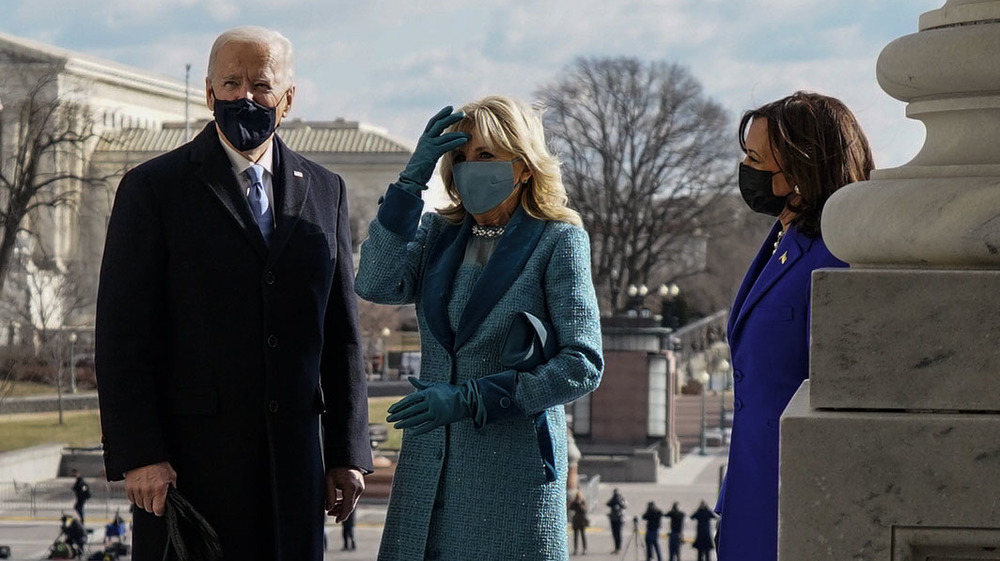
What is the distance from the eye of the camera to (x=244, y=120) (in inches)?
172

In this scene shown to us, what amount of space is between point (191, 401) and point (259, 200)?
57 cm

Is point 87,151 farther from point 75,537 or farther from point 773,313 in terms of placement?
point 773,313

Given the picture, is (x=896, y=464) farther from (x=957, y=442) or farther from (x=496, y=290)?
(x=496, y=290)

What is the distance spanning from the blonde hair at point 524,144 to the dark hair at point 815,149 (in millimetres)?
576

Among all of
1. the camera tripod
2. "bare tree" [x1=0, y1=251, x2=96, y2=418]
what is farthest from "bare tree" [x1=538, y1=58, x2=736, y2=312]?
the camera tripod

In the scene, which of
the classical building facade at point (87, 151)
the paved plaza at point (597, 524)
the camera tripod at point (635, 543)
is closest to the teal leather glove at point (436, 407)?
the paved plaza at point (597, 524)

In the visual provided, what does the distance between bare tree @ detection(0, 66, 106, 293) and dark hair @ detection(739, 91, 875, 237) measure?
30.3 m

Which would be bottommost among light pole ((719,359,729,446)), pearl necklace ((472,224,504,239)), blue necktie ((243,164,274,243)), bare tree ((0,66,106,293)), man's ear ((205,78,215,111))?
light pole ((719,359,729,446))

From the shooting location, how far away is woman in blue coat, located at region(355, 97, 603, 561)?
4.18 m

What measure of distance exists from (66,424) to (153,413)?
3413 centimetres

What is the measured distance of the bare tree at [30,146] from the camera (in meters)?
34.8

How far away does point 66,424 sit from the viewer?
122 feet

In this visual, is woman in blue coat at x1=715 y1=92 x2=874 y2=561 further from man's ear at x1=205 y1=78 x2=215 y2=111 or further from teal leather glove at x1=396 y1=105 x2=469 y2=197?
man's ear at x1=205 y1=78 x2=215 y2=111

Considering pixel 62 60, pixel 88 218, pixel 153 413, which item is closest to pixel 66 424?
pixel 88 218
